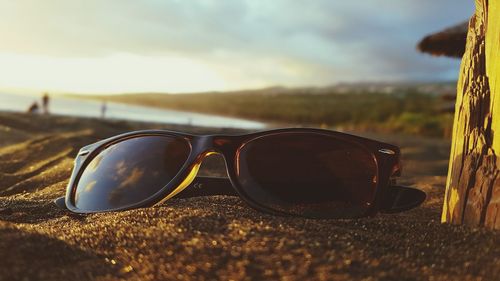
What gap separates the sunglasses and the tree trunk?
21cm

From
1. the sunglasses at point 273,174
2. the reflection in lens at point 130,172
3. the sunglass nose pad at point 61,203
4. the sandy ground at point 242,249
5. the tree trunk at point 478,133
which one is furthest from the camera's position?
the sunglass nose pad at point 61,203

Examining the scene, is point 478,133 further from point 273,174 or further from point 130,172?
point 130,172

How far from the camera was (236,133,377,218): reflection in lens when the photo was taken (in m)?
1.33

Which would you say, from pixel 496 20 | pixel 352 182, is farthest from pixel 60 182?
pixel 496 20

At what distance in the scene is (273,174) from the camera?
4.75 ft

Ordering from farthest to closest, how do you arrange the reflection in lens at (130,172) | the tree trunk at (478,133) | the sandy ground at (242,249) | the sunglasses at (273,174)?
the reflection in lens at (130,172) → the sunglasses at (273,174) → the tree trunk at (478,133) → the sandy ground at (242,249)

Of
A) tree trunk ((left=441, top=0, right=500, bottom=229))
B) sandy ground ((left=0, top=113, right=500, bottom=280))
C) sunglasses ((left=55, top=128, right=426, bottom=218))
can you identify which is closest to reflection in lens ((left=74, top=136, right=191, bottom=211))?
sunglasses ((left=55, top=128, right=426, bottom=218))

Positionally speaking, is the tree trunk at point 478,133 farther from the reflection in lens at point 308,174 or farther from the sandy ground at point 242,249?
the reflection in lens at point 308,174

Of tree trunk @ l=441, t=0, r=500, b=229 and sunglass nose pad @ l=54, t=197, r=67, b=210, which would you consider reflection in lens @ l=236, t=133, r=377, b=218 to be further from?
sunglass nose pad @ l=54, t=197, r=67, b=210

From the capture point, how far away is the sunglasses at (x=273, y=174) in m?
1.33

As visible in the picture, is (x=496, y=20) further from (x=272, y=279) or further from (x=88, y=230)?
(x=88, y=230)

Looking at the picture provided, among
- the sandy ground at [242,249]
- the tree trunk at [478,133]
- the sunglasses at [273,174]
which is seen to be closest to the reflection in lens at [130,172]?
the sunglasses at [273,174]

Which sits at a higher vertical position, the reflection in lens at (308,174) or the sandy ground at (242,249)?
the reflection in lens at (308,174)

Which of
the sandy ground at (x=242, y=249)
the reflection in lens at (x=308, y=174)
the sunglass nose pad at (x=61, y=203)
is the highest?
the reflection in lens at (x=308, y=174)
